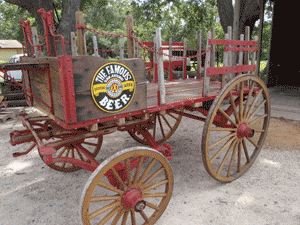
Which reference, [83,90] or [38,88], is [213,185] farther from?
[38,88]

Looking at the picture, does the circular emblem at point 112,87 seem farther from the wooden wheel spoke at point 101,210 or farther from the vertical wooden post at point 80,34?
the wooden wheel spoke at point 101,210

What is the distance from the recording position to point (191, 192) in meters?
3.23

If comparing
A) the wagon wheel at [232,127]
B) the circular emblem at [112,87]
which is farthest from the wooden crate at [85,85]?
the wagon wheel at [232,127]

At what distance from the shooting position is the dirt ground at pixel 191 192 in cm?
276

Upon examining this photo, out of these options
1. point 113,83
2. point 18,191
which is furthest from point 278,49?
point 18,191

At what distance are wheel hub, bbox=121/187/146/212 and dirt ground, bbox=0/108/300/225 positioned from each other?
Answer: 64cm

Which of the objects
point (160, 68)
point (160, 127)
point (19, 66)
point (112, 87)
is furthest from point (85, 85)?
point (160, 127)

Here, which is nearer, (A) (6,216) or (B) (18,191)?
(A) (6,216)

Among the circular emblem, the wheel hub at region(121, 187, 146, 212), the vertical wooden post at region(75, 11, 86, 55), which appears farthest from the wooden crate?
the wheel hub at region(121, 187, 146, 212)

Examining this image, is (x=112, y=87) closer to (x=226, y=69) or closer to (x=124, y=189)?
(x=124, y=189)

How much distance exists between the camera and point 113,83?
215 centimetres

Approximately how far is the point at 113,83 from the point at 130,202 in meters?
1.15

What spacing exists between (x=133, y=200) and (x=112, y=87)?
111 centimetres

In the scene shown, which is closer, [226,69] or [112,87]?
[112,87]
